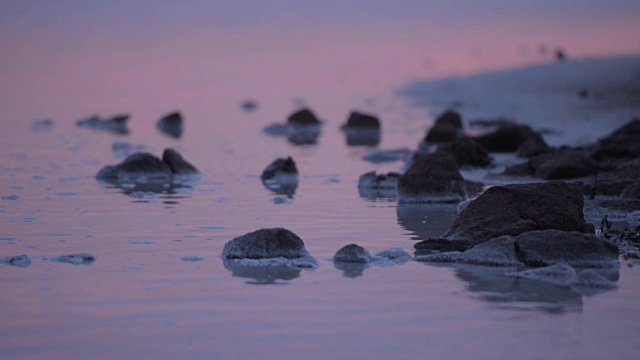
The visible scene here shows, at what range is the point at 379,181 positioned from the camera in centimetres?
1584

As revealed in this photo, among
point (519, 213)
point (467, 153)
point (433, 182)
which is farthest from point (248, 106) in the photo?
point (519, 213)

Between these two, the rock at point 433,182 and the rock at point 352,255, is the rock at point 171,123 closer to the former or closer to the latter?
the rock at point 433,182

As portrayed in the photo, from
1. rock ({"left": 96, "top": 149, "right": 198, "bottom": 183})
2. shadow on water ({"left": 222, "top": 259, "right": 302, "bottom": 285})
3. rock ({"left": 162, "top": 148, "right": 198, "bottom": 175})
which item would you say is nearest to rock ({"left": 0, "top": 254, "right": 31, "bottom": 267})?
shadow on water ({"left": 222, "top": 259, "right": 302, "bottom": 285})

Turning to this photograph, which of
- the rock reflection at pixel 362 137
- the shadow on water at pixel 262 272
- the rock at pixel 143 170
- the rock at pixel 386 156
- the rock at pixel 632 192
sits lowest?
the shadow on water at pixel 262 272

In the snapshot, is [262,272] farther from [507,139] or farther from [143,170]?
[507,139]

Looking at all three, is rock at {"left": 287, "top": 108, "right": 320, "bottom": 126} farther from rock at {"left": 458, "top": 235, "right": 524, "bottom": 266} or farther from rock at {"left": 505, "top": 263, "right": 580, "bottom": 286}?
rock at {"left": 505, "top": 263, "right": 580, "bottom": 286}

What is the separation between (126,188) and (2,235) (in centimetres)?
473

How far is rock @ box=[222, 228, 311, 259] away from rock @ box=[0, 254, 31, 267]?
165 centimetres

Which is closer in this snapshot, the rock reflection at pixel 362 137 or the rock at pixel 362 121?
the rock reflection at pixel 362 137

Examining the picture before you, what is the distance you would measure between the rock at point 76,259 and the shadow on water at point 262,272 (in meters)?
1.13

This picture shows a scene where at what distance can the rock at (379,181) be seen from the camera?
15.6 m

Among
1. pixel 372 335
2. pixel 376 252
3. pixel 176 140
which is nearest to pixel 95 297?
pixel 372 335

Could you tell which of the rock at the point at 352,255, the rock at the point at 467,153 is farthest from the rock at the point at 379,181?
the rock at the point at 352,255

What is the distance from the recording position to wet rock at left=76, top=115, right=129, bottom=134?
31719 millimetres
